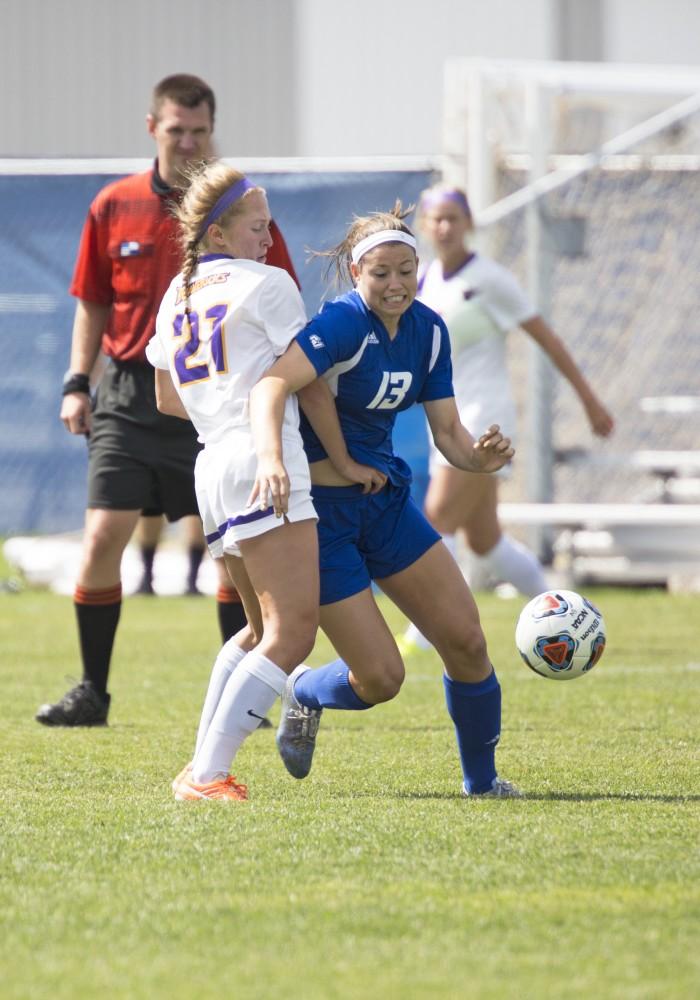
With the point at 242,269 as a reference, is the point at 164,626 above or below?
below

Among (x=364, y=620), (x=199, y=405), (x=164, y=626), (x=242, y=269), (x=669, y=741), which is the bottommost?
(x=164, y=626)

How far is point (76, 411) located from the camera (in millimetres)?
5898

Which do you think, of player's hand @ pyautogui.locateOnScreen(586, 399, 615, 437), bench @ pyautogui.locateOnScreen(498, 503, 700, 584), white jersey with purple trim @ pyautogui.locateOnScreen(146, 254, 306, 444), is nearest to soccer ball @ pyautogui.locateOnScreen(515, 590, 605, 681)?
white jersey with purple trim @ pyautogui.locateOnScreen(146, 254, 306, 444)

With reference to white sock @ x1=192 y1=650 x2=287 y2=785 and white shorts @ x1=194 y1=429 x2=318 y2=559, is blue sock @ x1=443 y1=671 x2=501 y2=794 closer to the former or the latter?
white sock @ x1=192 y1=650 x2=287 y2=785

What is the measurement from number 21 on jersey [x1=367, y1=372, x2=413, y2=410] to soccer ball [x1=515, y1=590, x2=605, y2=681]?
97cm

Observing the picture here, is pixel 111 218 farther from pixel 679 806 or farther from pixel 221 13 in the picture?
pixel 221 13

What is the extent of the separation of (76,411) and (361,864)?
9.41 feet

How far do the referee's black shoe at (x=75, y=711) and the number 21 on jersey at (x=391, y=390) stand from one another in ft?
6.85

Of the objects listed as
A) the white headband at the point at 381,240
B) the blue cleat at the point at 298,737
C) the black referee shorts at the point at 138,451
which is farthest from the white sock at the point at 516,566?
the white headband at the point at 381,240

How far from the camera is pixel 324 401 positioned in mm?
4223

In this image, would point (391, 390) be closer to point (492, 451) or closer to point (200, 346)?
point (492, 451)

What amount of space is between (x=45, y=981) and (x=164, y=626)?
22.9ft

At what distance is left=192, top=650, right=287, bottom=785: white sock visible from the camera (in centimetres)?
414

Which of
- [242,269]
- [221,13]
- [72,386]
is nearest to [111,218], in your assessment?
[72,386]
